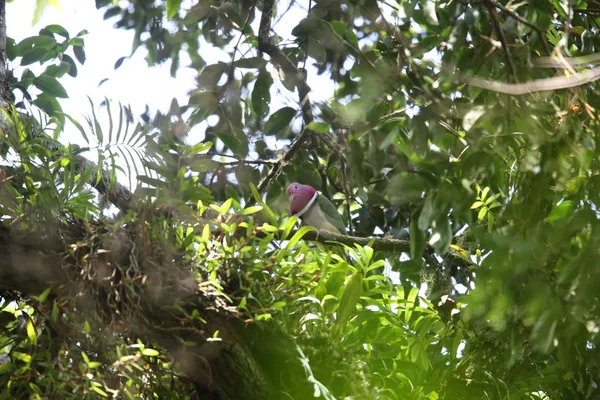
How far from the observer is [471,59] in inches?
40.2

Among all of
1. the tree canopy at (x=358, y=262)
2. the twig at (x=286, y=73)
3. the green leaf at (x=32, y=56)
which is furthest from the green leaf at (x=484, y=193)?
the green leaf at (x=32, y=56)

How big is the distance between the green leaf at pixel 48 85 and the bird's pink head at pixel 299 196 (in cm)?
81

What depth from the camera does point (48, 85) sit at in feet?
6.79

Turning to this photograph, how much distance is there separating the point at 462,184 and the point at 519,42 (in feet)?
0.83

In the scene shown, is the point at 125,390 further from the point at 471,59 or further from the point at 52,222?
the point at 471,59

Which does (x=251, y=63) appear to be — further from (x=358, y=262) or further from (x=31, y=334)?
(x=31, y=334)

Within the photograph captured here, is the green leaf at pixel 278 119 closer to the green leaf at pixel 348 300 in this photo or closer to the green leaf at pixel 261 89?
the green leaf at pixel 261 89

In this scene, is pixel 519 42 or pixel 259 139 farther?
pixel 259 139

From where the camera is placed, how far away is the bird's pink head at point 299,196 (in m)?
2.41

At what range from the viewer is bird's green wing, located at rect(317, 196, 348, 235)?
94.2 inches

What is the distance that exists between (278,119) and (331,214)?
875 mm

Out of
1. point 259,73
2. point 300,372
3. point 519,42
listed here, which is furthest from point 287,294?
point 259,73

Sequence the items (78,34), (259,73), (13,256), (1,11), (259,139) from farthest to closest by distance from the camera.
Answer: (78,34) < (259,139) < (1,11) < (259,73) < (13,256)

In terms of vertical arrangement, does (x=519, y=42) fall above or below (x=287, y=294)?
above
